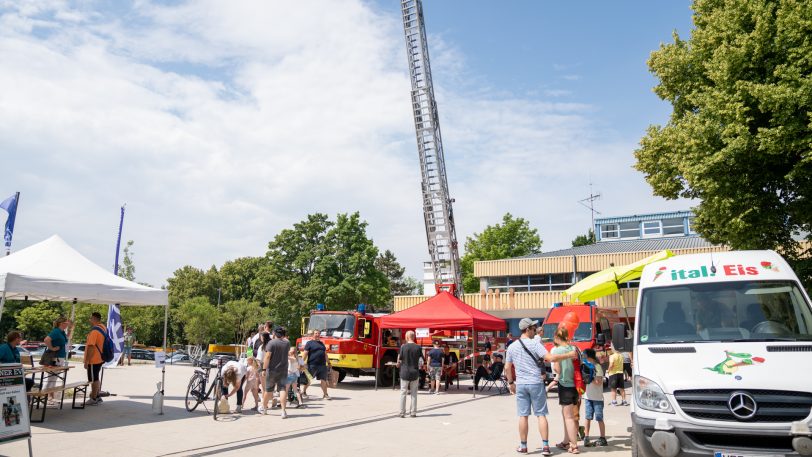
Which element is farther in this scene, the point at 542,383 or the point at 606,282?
the point at 606,282

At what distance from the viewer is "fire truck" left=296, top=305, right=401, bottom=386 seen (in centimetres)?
1777

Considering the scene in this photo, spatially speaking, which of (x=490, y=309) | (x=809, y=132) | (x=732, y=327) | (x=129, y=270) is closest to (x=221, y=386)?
(x=732, y=327)

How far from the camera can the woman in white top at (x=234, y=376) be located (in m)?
11.6

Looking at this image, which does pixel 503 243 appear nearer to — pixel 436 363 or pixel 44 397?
pixel 436 363

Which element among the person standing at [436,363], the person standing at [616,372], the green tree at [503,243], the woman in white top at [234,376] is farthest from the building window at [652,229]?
the woman in white top at [234,376]

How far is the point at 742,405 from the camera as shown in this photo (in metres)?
5.11

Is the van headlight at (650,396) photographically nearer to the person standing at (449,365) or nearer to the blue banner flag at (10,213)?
the person standing at (449,365)

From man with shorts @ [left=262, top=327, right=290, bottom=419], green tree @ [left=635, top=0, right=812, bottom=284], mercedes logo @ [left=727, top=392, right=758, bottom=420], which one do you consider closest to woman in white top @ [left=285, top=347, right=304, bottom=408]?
man with shorts @ [left=262, top=327, right=290, bottom=419]

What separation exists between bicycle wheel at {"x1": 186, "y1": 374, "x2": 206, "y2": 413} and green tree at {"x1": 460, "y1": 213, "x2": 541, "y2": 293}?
42723mm

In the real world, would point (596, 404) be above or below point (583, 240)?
below

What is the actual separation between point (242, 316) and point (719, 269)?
5626 cm

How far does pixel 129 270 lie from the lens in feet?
153

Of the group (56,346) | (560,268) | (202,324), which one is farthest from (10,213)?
(202,324)

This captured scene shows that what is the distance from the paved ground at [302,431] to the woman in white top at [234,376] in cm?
54
